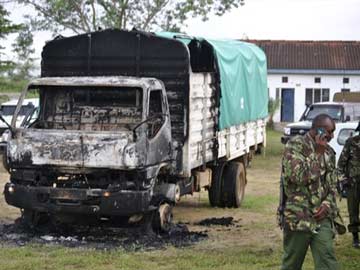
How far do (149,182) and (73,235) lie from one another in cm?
148

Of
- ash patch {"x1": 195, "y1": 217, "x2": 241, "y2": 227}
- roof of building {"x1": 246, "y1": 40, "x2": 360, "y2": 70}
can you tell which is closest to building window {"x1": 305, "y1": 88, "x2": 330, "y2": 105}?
roof of building {"x1": 246, "y1": 40, "x2": 360, "y2": 70}

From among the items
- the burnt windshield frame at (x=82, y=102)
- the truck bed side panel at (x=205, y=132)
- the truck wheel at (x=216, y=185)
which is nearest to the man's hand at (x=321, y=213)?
the truck bed side panel at (x=205, y=132)

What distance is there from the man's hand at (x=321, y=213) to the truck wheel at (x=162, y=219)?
4097mm

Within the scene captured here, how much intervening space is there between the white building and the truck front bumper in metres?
34.4

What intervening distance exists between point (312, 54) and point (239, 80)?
3307 cm

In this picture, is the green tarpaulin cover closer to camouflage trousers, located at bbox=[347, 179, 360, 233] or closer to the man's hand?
camouflage trousers, located at bbox=[347, 179, 360, 233]

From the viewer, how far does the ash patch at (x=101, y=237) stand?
994 cm

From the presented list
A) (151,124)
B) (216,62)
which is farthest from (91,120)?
(216,62)

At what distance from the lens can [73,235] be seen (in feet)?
34.9

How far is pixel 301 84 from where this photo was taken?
144ft

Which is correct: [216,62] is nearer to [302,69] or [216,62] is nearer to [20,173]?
[20,173]

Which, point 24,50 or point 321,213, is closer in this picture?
point 321,213

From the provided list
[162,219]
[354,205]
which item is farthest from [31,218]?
[354,205]

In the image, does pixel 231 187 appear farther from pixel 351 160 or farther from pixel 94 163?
pixel 94 163
